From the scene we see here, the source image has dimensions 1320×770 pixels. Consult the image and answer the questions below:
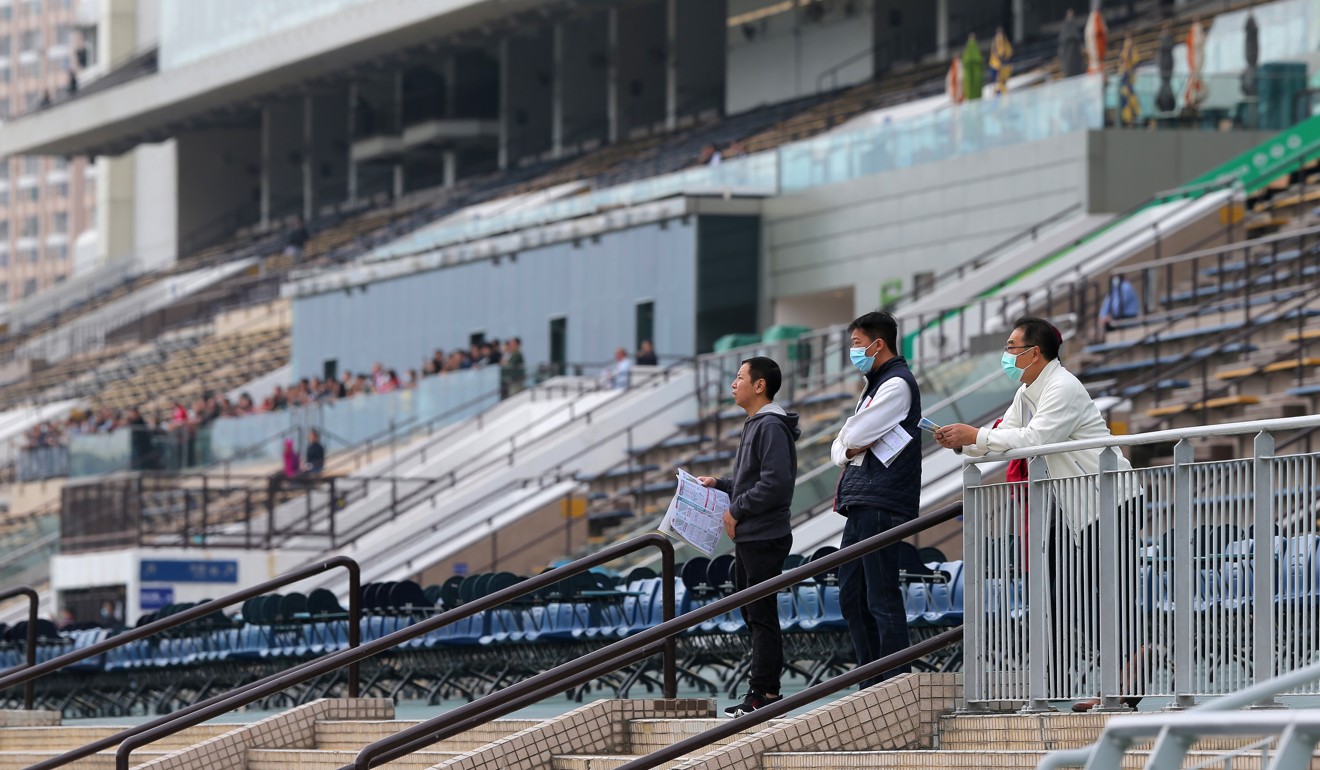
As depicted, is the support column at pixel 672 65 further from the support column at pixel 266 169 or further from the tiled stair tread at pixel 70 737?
the tiled stair tread at pixel 70 737

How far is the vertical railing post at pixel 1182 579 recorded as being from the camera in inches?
340

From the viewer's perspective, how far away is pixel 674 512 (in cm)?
1074

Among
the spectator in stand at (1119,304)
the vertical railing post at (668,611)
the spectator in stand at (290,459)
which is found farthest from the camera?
the spectator in stand at (290,459)

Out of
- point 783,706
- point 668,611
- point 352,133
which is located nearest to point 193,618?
point 668,611

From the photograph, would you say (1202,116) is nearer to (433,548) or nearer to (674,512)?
(433,548)

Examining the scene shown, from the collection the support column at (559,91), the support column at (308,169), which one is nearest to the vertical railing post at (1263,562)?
the support column at (559,91)

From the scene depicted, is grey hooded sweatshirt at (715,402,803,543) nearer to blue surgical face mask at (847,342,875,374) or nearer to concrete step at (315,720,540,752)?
blue surgical face mask at (847,342,875,374)

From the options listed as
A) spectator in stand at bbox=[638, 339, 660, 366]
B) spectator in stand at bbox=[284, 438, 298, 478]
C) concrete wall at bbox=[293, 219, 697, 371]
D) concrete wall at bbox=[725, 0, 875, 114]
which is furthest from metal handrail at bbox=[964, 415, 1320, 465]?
concrete wall at bbox=[725, 0, 875, 114]

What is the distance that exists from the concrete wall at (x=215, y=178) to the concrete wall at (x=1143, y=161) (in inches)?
1925

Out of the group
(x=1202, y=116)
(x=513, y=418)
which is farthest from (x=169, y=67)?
(x=1202, y=116)

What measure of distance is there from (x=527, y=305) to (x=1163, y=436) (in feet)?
112

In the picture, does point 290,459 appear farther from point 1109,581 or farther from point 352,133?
point 352,133

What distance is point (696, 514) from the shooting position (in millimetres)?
10805

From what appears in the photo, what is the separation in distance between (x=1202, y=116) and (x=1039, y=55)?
1197cm
